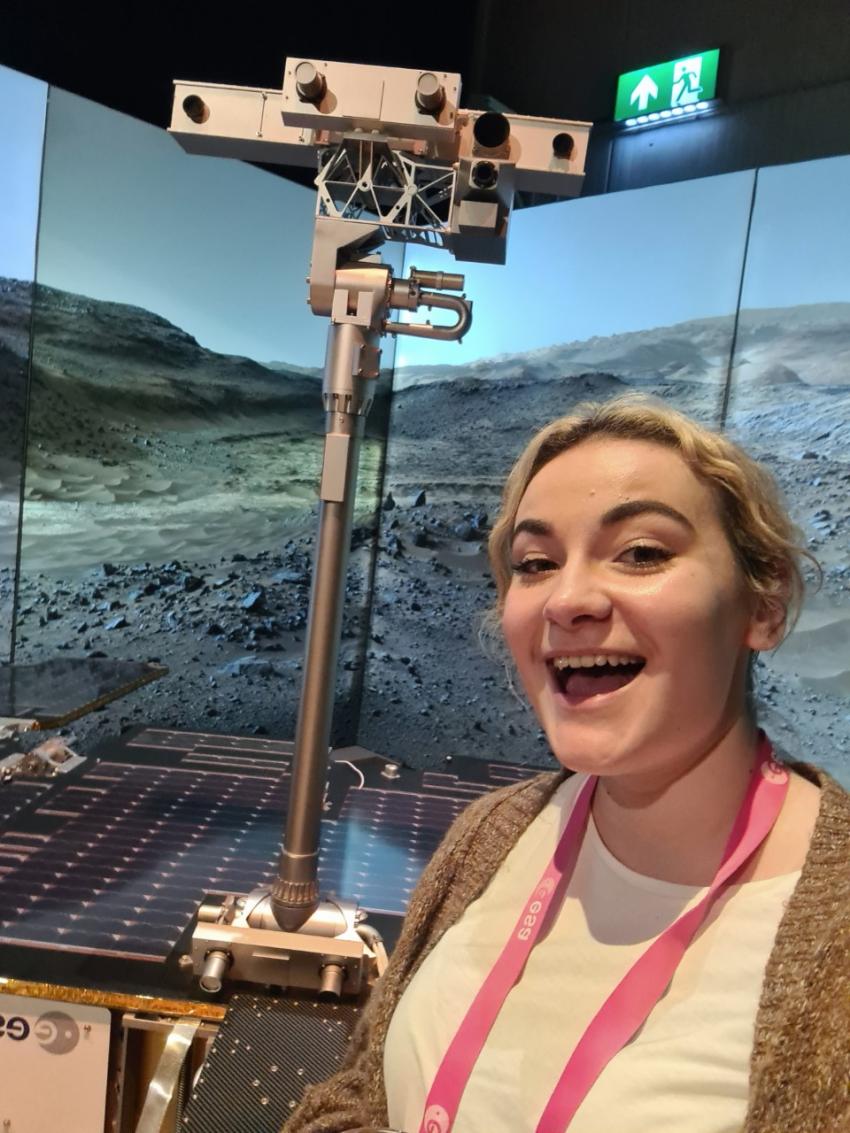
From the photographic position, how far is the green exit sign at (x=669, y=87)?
3109 mm

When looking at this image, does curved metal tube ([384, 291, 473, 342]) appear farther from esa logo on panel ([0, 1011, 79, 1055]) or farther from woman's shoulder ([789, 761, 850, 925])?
esa logo on panel ([0, 1011, 79, 1055])

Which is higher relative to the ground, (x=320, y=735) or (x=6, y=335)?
(x=6, y=335)

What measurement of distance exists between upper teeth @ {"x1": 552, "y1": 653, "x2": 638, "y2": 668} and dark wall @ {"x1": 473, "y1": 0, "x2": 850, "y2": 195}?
3007 mm

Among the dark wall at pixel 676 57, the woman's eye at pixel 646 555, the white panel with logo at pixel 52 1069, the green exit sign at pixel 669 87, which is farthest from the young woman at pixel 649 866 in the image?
the green exit sign at pixel 669 87

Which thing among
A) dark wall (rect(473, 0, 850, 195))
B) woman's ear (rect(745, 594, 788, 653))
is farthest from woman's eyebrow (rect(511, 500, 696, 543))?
dark wall (rect(473, 0, 850, 195))

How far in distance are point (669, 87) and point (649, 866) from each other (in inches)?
134

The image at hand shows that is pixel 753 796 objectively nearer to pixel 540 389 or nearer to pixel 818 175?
pixel 818 175

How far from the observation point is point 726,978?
678 mm

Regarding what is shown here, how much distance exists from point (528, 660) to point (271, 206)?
3.37 m

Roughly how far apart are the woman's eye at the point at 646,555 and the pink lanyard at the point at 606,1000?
0.24 m

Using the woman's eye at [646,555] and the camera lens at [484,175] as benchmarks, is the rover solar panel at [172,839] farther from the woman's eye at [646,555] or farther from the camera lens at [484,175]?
the camera lens at [484,175]

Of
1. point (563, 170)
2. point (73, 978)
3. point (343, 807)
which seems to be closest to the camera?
point (73, 978)

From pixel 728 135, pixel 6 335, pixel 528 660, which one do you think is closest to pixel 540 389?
pixel 728 135

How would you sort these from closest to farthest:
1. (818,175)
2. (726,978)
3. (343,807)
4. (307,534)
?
(726,978) → (343,807) → (818,175) → (307,534)
